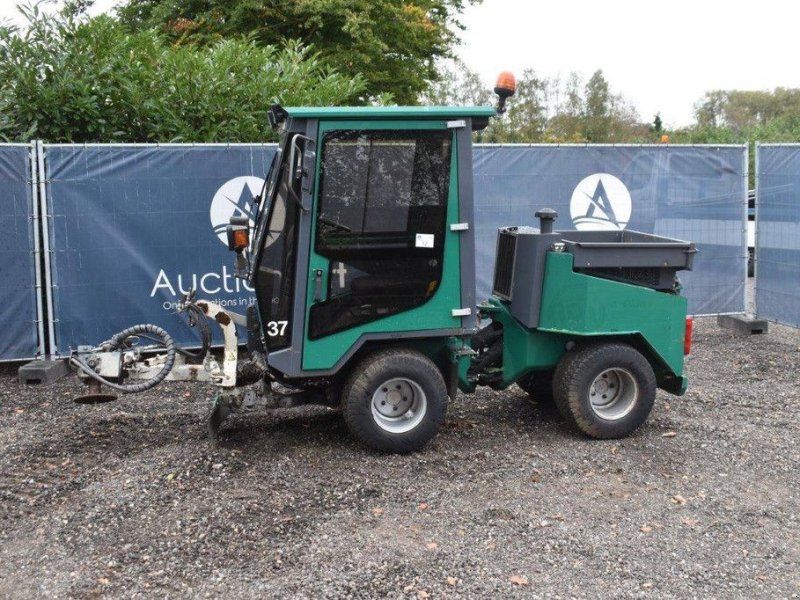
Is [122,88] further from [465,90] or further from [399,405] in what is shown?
[465,90]

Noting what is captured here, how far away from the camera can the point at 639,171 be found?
9.77m

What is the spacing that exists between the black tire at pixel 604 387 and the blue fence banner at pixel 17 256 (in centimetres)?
514

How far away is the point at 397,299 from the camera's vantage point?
5.55m

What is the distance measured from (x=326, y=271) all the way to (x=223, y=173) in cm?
355

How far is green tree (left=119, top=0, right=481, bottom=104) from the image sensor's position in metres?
17.9

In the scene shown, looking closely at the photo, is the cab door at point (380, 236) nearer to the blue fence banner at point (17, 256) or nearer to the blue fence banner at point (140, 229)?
the blue fence banner at point (140, 229)

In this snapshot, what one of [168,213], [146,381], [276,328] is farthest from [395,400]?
[168,213]

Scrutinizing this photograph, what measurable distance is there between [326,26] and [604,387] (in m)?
14.6

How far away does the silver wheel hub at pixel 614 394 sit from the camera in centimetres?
612

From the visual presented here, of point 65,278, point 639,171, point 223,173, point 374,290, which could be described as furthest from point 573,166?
point 65,278

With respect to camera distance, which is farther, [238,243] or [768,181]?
[768,181]

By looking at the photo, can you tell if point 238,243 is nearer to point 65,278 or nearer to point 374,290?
point 374,290

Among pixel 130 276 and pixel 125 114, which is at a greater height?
pixel 125 114

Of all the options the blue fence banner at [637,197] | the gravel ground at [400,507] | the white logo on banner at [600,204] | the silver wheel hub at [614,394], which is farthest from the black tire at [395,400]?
the white logo on banner at [600,204]
